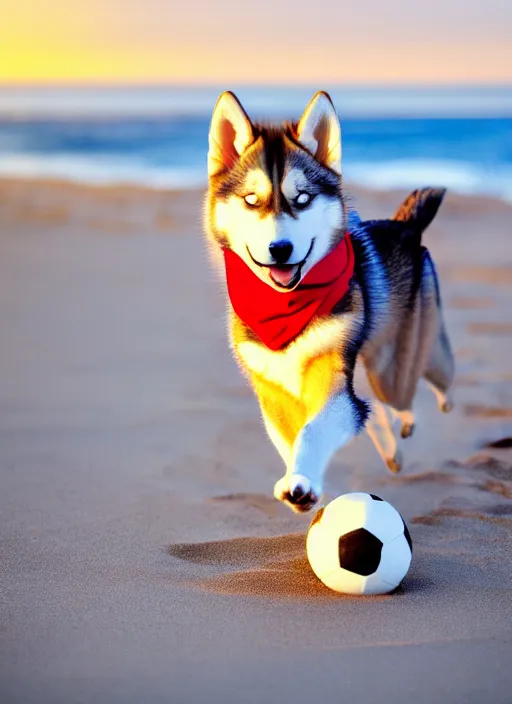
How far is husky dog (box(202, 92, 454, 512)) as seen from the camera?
11.4 ft

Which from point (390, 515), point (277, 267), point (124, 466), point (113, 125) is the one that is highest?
point (277, 267)

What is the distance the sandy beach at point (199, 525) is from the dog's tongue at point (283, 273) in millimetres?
529

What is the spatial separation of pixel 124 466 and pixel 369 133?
17335mm

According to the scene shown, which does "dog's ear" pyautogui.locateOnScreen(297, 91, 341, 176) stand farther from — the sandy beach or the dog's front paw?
the dog's front paw

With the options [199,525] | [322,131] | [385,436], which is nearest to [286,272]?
[322,131]

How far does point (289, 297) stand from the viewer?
3725 millimetres

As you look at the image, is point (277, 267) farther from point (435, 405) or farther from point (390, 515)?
point (435, 405)

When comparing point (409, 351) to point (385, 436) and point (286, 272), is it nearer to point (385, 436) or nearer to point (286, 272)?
point (385, 436)

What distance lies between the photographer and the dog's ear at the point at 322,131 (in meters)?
3.61

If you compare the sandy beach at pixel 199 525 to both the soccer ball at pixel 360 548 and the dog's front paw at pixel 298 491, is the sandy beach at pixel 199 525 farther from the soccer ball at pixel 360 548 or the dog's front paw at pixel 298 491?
the dog's front paw at pixel 298 491

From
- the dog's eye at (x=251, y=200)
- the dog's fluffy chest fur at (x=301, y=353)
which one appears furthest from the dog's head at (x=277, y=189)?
the dog's fluffy chest fur at (x=301, y=353)

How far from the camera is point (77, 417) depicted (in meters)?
5.70

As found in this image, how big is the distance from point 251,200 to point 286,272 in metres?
0.27

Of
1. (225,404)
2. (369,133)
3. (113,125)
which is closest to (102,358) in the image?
(225,404)
